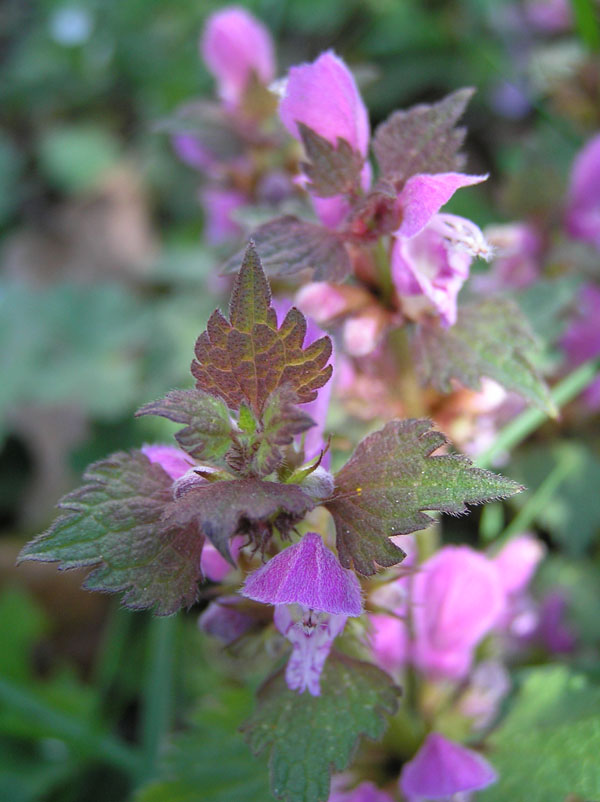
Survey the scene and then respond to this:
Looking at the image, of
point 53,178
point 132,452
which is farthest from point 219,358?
point 53,178

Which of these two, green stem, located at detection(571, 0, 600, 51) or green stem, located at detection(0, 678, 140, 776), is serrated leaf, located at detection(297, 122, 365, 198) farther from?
green stem, located at detection(571, 0, 600, 51)

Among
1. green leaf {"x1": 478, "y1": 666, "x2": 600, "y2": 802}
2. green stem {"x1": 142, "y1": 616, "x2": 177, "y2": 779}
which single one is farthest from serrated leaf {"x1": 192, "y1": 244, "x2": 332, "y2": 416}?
green stem {"x1": 142, "y1": 616, "x2": 177, "y2": 779}

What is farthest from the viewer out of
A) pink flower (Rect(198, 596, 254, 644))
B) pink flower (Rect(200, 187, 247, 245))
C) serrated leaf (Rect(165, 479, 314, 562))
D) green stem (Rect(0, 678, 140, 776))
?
pink flower (Rect(200, 187, 247, 245))

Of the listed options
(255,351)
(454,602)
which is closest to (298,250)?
(255,351)

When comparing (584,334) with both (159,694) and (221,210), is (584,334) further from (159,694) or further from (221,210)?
(159,694)

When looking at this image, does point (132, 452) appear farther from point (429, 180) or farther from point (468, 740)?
point (468, 740)

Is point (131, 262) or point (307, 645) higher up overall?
point (307, 645)

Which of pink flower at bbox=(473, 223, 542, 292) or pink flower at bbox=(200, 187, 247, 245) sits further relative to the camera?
pink flower at bbox=(200, 187, 247, 245)
